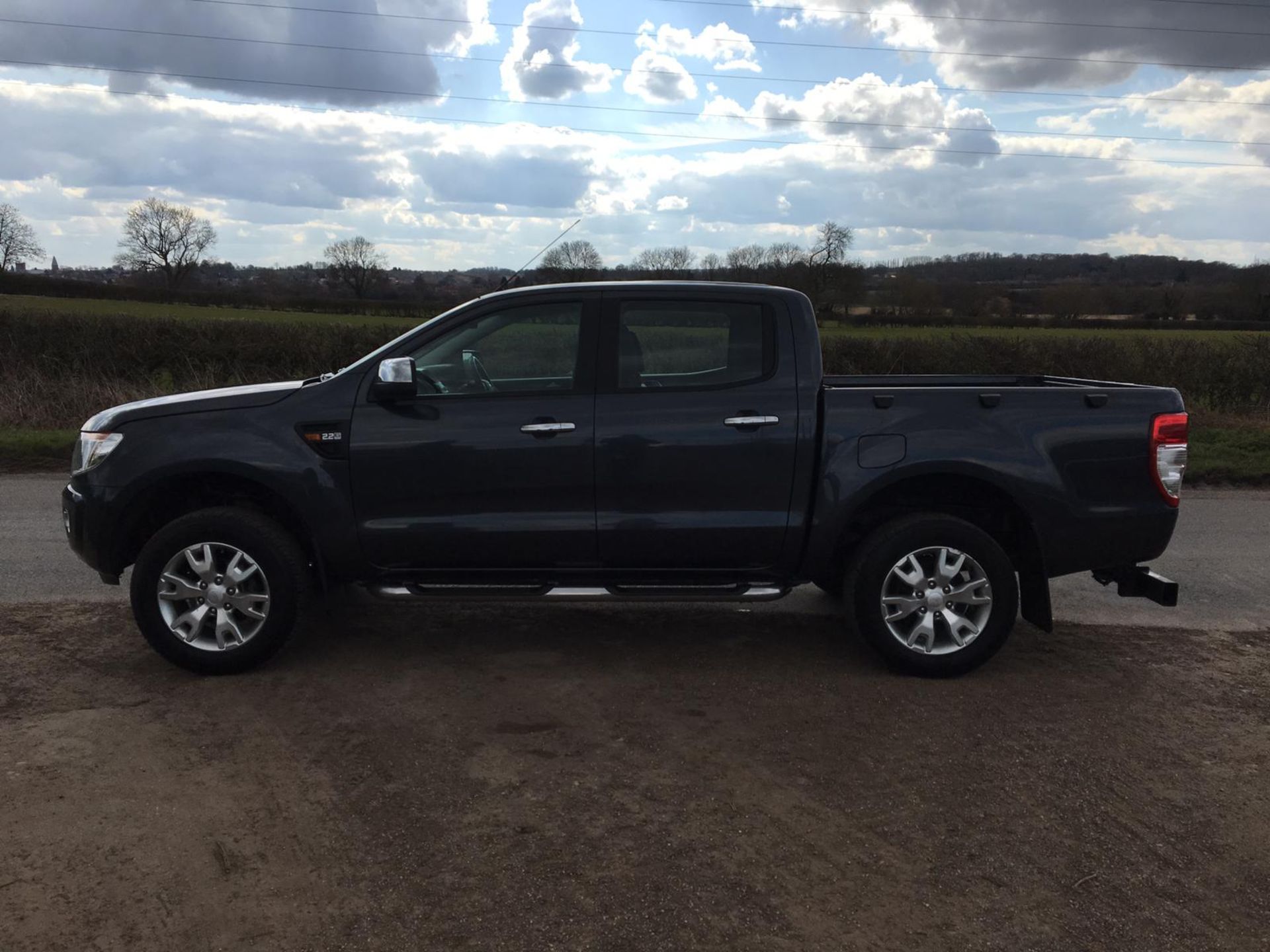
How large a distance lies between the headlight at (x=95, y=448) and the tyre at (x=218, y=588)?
19.5 inches

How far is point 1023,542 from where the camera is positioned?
5.43 meters

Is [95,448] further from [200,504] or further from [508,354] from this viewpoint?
[508,354]

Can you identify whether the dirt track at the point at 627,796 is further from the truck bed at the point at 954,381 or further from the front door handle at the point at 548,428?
the truck bed at the point at 954,381

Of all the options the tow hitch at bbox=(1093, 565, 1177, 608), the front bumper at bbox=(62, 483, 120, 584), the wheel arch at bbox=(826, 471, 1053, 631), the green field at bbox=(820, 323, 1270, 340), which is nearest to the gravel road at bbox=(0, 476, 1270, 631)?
the tow hitch at bbox=(1093, 565, 1177, 608)

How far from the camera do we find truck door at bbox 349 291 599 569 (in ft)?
17.1

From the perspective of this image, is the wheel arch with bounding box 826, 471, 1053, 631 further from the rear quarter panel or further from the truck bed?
the truck bed

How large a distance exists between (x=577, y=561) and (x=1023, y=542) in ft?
7.41

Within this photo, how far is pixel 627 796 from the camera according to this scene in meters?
3.95

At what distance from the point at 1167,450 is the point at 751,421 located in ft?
6.69

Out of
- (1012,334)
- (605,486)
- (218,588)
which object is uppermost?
(1012,334)

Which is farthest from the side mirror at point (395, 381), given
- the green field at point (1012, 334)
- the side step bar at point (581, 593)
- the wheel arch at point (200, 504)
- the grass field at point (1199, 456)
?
the green field at point (1012, 334)

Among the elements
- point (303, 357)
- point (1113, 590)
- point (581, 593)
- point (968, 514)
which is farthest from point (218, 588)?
point (303, 357)

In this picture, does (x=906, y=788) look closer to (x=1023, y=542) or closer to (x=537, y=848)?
(x=537, y=848)

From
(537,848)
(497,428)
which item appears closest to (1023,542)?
(497,428)
